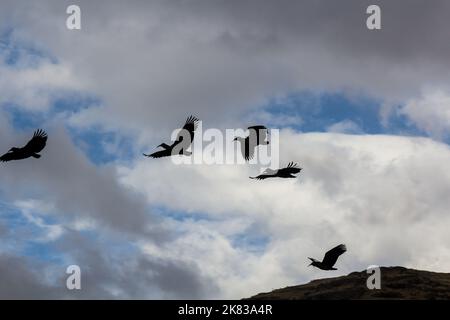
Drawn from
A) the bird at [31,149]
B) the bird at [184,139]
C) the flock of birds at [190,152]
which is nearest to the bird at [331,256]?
the flock of birds at [190,152]

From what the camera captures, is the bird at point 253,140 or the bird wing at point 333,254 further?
the bird at point 253,140

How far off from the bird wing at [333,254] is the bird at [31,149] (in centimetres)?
1730

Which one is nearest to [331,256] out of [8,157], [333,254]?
[333,254]

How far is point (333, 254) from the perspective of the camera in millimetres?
36625

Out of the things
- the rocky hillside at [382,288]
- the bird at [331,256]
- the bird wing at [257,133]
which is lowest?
the rocky hillside at [382,288]

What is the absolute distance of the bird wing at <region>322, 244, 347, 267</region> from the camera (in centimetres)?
3659

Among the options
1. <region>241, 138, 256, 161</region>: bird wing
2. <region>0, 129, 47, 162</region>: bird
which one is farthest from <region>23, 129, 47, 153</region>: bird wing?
<region>241, 138, 256, 161</region>: bird wing

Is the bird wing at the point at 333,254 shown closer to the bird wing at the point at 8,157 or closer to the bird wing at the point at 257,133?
the bird wing at the point at 257,133

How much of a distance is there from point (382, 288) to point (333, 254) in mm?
8920

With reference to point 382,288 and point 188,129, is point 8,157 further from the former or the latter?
point 382,288

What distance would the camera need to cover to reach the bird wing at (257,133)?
3950 centimetres
